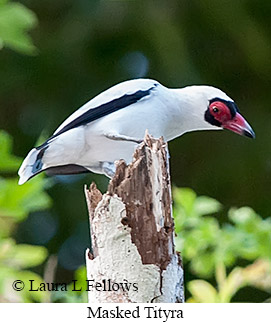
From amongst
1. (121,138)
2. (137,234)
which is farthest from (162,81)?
(137,234)

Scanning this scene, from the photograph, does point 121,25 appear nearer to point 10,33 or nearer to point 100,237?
point 10,33

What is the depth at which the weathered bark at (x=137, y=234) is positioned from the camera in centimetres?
88

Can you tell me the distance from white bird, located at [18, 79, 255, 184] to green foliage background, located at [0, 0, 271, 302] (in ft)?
0.88

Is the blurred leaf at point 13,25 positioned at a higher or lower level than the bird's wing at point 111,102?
higher

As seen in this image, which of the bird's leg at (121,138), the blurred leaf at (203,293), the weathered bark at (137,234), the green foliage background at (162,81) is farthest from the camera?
the green foliage background at (162,81)

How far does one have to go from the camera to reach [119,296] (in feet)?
2.89

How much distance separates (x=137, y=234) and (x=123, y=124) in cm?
27

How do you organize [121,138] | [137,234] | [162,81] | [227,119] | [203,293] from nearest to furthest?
1. [137,234]
2. [121,138]
3. [227,119]
4. [203,293]
5. [162,81]

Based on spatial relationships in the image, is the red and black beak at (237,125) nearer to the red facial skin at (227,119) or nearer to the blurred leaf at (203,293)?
the red facial skin at (227,119)

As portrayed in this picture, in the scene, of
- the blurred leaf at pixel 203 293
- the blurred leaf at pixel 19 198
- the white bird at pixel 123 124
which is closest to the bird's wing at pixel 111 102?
the white bird at pixel 123 124

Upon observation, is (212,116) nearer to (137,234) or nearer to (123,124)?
(123,124)

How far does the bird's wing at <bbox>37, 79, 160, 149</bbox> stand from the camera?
1.14 meters

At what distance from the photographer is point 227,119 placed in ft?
3.86

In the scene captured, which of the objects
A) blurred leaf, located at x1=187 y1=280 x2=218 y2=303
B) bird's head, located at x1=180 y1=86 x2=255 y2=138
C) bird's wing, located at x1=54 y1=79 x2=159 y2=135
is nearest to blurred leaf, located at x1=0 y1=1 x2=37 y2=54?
bird's wing, located at x1=54 y1=79 x2=159 y2=135
